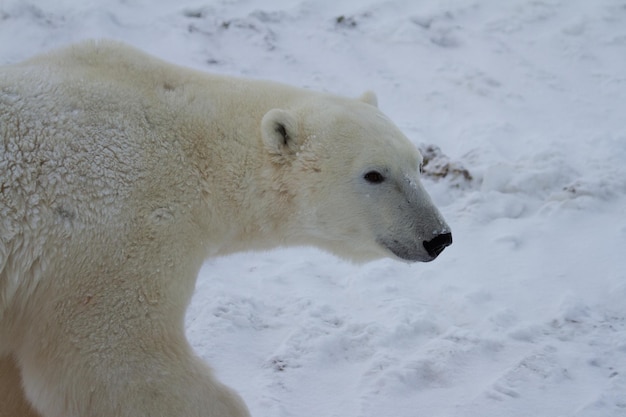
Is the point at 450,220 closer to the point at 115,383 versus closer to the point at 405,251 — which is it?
the point at 405,251

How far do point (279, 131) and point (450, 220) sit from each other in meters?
2.51

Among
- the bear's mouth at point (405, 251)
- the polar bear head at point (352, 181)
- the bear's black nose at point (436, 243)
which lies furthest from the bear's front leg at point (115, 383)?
the bear's black nose at point (436, 243)

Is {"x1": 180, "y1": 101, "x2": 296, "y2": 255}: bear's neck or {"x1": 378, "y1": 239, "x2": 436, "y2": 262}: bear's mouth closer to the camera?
{"x1": 180, "y1": 101, "x2": 296, "y2": 255}: bear's neck

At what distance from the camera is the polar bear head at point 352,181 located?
362 cm

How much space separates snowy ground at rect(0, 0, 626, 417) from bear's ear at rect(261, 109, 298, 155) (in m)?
1.27

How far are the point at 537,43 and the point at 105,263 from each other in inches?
229

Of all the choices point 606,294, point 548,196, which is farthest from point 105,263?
point 548,196

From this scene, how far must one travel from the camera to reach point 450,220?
5805mm

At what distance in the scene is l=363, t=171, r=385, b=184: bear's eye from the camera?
3.64 metres

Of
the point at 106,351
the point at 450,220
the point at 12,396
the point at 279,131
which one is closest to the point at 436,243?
the point at 279,131

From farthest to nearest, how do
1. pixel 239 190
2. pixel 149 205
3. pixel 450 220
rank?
pixel 450 220 < pixel 239 190 < pixel 149 205

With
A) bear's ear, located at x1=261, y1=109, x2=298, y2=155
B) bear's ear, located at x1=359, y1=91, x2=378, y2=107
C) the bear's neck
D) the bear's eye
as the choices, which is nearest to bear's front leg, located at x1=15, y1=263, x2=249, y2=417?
the bear's neck

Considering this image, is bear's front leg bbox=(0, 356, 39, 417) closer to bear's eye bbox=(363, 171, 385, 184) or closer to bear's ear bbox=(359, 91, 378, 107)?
bear's eye bbox=(363, 171, 385, 184)

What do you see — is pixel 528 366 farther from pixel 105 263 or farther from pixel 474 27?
pixel 474 27
